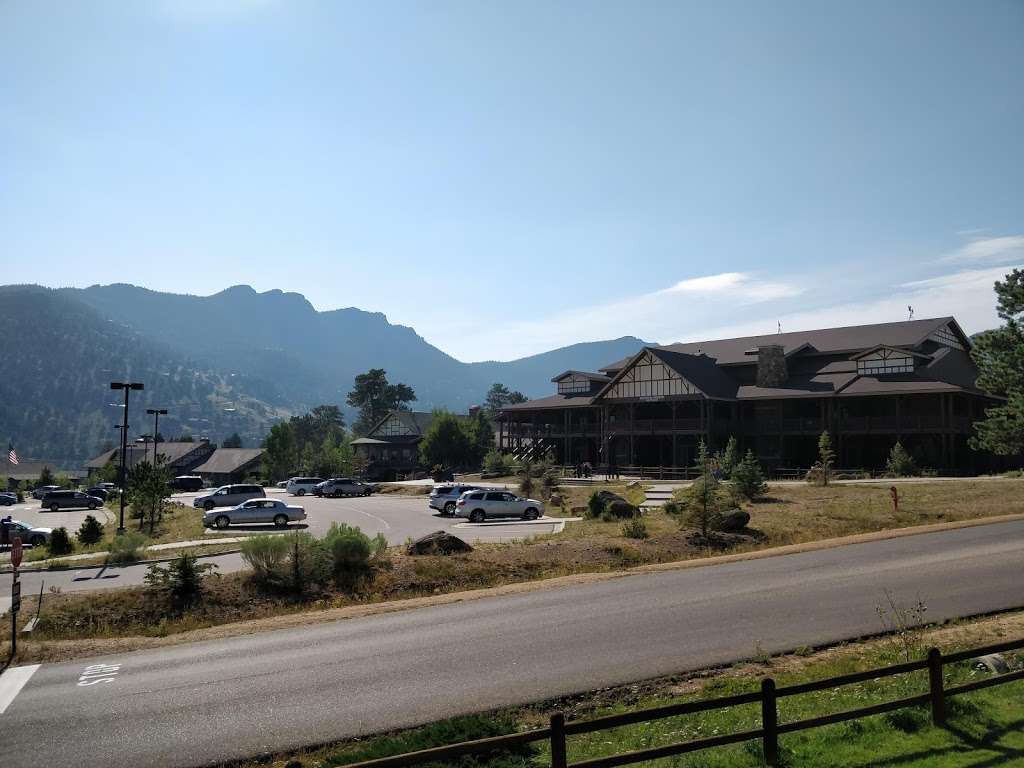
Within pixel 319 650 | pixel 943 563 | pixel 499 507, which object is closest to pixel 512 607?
pixel 319 650

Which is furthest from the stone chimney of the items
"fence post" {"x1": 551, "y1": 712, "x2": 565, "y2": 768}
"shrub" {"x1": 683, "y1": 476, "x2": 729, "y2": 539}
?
"fence post" {"x1": 551, "y1": 712, "x2": 565, "y2": 768}

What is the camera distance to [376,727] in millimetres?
10344

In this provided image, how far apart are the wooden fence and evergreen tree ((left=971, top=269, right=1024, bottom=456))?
30425mm

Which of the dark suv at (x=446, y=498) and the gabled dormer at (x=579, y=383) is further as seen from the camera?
the gabled dormer at (x=579, y=383)

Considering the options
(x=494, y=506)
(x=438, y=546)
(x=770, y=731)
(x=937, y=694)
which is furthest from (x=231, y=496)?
(x=937, y=694)

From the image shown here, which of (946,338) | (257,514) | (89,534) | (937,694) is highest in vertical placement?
(946,338)

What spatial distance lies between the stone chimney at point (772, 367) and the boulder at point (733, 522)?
34678 millimetres

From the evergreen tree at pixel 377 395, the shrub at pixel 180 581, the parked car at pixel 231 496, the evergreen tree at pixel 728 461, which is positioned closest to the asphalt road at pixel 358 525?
the shrub at pixel 180 581

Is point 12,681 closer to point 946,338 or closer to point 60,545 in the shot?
point 60,545

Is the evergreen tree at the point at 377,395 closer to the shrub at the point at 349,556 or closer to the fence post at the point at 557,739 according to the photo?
the shrub at the point at 349,556

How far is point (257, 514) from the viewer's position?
40125mm

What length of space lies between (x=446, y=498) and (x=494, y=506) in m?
4.01

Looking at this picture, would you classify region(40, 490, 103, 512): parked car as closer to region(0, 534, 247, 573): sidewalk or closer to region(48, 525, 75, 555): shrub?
region(0, 534, 247, 573): sidewalk

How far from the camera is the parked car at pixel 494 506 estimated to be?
39719 millimetres
